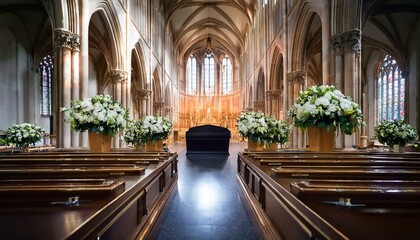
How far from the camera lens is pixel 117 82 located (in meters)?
11.9

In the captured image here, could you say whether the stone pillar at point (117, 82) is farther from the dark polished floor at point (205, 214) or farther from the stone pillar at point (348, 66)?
the stone pillar at point (348, 66)

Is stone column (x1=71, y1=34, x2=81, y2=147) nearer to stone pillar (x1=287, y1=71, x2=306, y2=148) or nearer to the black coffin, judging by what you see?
the black coffin

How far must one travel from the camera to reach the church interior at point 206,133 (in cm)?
138

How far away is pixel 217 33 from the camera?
3045 centimetres

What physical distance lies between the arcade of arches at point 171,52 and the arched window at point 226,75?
306 inches

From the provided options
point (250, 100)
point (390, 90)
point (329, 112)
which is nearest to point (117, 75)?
point (329, 112)

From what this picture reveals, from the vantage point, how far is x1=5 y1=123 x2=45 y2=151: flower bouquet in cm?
608

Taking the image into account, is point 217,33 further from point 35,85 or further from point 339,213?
point 339,213

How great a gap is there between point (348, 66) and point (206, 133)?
5326mm

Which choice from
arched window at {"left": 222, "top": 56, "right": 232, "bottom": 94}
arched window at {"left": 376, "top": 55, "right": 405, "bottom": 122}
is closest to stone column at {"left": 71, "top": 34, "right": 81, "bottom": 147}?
arched window at {"left": 376, "top": 55, "right": 405, "bottom": 122}

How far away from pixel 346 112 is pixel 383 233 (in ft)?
11.2

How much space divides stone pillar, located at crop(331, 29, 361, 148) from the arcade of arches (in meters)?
0.03

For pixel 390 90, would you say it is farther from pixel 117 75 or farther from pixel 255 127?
pixel 117 75

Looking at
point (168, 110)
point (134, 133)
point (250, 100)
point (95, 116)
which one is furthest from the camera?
point (168, 110)
